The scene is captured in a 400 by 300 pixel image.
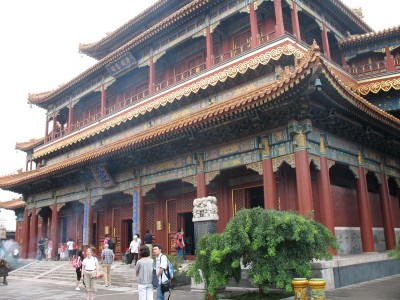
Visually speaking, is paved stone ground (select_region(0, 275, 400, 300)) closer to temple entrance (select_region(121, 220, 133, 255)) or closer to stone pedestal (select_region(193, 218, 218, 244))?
stone pedestal (select_region(193, 218, 218, 244))

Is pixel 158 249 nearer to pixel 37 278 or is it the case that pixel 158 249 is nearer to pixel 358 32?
pixel 37 278

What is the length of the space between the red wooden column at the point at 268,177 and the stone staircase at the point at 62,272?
5.39 m

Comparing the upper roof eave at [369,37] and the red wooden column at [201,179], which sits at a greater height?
the upper roof eave at [369,37]

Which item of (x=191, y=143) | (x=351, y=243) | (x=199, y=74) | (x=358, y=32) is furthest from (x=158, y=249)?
(x=358, y=32)

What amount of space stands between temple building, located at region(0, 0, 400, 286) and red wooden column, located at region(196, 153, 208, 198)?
8 centimetres

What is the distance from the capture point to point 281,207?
512 inches

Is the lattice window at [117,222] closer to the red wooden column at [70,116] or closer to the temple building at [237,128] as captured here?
the temple building at [237,128]

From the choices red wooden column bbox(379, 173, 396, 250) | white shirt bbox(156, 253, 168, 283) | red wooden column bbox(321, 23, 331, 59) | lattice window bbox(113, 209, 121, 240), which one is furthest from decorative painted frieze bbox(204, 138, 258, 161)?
lattice window bbox(113, 209, 121, 240)

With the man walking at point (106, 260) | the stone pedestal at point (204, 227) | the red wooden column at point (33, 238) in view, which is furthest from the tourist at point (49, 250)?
the stone pedestal at point (204, 227)

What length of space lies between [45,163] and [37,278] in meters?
10.3

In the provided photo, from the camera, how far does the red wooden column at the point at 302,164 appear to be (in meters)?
11.2

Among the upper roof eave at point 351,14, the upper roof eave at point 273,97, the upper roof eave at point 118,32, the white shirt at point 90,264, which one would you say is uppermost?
the upper roof eave at point 118,32

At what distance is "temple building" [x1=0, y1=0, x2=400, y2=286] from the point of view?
1184cm

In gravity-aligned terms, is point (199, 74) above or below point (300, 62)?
above
